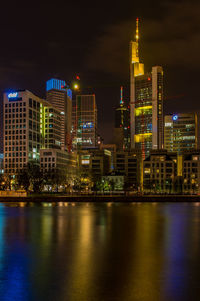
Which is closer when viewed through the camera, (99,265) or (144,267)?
(144,267)

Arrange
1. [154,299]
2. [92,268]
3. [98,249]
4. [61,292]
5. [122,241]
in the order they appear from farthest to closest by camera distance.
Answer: [122,241] < [98,249] < [92,268] < [61,292] < [154,299]

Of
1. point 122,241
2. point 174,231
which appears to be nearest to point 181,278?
point 122,241

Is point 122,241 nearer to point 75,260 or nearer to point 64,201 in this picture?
point 75,260

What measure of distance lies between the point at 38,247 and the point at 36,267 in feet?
29.9

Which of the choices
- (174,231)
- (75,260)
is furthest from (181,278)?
(174,231)

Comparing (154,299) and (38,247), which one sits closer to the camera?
(154,299)

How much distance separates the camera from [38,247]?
113ft

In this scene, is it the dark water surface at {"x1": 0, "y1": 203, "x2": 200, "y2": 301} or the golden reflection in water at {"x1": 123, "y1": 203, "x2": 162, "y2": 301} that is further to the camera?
the dark water surface at {"x1": 0, "y1": 203, "x2": 200, "y2": 301}

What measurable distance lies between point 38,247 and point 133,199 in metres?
112

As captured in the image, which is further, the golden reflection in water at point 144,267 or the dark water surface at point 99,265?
the dark water surface at point 99,265

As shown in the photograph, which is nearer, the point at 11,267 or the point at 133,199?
the point at 11,267

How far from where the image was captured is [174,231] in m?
47.4

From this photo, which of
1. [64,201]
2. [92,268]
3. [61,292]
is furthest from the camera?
[64,201]

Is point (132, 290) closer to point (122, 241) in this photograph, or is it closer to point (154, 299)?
point (154, 299)
